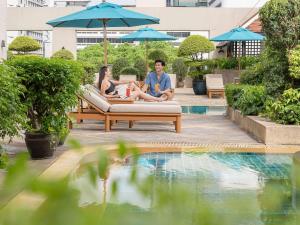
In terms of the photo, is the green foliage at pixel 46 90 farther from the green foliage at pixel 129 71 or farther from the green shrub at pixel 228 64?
the green shrub at pixel 228 64

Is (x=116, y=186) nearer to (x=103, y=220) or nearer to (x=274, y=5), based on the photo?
(x=103, y=220)

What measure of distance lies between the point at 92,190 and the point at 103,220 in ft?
0.31

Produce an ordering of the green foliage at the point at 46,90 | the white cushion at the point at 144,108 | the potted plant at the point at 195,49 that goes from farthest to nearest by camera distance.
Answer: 1. the potted plant at the point at 195,49
2. the white cushion at the point at 144,108
3. the green foliage at the point at 46,90

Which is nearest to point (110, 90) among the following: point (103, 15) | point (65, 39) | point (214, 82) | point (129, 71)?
point (103, 15)

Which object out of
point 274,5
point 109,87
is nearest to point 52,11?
point 109,87

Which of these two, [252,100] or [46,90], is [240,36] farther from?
[46,90]

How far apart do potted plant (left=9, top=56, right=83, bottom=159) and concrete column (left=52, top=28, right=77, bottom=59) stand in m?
24.0

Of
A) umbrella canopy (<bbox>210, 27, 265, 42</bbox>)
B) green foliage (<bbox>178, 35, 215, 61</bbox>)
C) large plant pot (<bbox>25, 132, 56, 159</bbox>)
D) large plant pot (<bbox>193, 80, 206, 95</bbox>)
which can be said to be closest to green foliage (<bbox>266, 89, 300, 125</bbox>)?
large plant pot (<bbox>25, 132, 56, 159</bbox>)

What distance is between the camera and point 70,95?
672 centimetres

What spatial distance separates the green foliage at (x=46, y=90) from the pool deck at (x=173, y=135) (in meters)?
0.38

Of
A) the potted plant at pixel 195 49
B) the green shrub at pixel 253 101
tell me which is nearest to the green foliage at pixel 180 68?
the potted plant at pixel 195 49

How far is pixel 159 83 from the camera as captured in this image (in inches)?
442

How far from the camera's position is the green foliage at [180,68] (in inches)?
1045

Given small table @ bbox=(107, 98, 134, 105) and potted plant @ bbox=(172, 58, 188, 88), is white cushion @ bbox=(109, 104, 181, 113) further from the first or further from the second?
potted plant @ bbox=(172, 58, 188, 88)
